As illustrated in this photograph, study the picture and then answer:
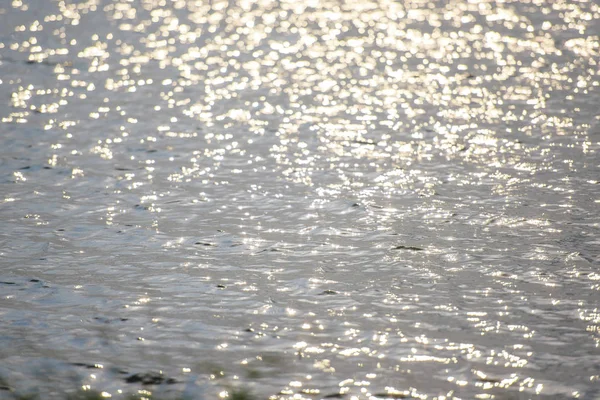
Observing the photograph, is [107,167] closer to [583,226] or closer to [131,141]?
[131,141]

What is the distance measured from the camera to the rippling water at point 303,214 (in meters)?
9.30

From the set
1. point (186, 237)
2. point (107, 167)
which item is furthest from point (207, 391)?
point (107, 167)

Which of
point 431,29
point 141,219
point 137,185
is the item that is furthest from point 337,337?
point 431,29

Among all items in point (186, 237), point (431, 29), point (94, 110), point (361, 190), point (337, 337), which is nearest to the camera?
point (337, 337)

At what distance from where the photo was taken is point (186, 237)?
40.9 feet

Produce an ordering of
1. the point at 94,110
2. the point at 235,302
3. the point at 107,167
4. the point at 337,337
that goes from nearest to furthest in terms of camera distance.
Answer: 1. the point at 337,337
2. the point at 235,302
3. the point at 107,167
4. the point at 94,110

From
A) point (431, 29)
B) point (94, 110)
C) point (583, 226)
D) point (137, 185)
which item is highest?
point (431, 29)

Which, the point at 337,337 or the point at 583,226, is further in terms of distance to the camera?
the point at 583,226

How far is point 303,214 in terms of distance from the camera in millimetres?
13211

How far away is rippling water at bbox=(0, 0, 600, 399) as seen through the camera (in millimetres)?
9305

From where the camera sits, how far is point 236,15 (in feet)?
90.6

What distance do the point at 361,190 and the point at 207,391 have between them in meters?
6.07

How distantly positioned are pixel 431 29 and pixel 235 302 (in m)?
16.2

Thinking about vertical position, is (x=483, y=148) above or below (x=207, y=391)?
above
